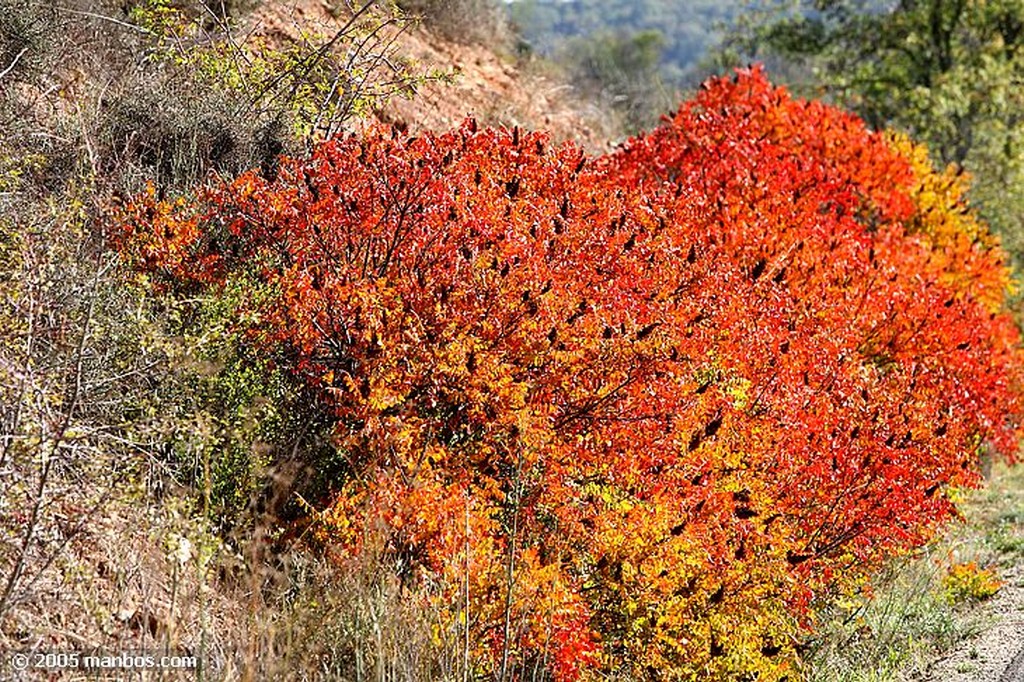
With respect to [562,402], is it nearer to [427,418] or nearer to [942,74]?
[427,418]

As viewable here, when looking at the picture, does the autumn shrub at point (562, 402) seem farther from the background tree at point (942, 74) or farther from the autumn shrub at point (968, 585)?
the background tree at point (942, 74)

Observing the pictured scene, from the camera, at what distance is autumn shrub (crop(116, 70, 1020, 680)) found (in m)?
8.20

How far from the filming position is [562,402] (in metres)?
9.16

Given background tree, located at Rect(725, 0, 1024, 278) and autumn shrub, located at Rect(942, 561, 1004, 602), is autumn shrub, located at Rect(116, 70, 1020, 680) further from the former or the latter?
background tree, located at Rect(725, 0, 1024, 278)

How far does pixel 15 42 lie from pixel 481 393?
7570 mm

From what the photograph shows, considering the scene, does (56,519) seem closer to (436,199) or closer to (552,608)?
(552,608)

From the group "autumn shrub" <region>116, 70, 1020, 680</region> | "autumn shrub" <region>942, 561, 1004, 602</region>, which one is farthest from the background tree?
"autumn shrub" <region>116, 70, 1020, 680</region>

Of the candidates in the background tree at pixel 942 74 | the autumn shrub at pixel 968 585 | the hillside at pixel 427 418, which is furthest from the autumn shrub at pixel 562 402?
the background tree at pixel 942 74

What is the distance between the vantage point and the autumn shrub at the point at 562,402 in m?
8.20

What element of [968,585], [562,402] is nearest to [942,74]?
[968,585]

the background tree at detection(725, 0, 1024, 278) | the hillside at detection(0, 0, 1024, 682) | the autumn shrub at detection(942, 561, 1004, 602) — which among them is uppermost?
the background tree at detection(725, 0, 1024, 278)

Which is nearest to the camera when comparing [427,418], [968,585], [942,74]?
[427,418]

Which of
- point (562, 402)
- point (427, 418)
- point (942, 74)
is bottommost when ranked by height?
point (427, 418)

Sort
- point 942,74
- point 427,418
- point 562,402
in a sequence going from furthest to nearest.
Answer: point 942,74, point 562,402, point 427,418
